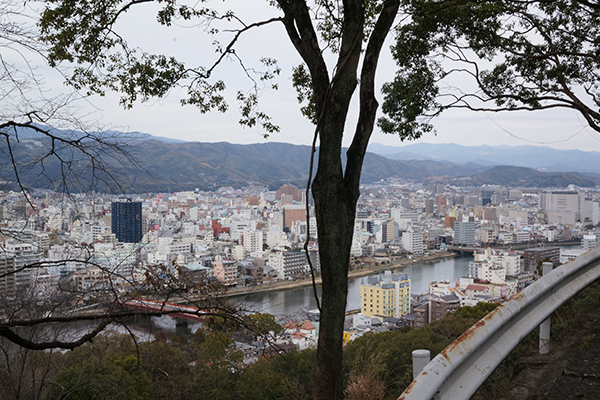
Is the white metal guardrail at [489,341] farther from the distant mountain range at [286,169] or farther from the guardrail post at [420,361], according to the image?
the distant mountain range at [286,169]

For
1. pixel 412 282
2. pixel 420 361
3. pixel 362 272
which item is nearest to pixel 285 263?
pixel 362 272

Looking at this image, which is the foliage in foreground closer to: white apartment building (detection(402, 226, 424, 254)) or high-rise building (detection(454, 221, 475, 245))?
white apartment building (detection(402, 226, 424, 254))

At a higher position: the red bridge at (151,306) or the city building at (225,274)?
the red bridge at (151,306)

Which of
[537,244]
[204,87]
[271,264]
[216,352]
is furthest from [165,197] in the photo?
[204,87]

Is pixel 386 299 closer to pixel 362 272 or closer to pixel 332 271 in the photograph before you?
pixel 362 272

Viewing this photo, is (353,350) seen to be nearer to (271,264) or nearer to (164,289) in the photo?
(164,289)

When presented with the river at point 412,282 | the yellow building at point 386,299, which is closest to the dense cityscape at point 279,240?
the yellow building at point 386,299
